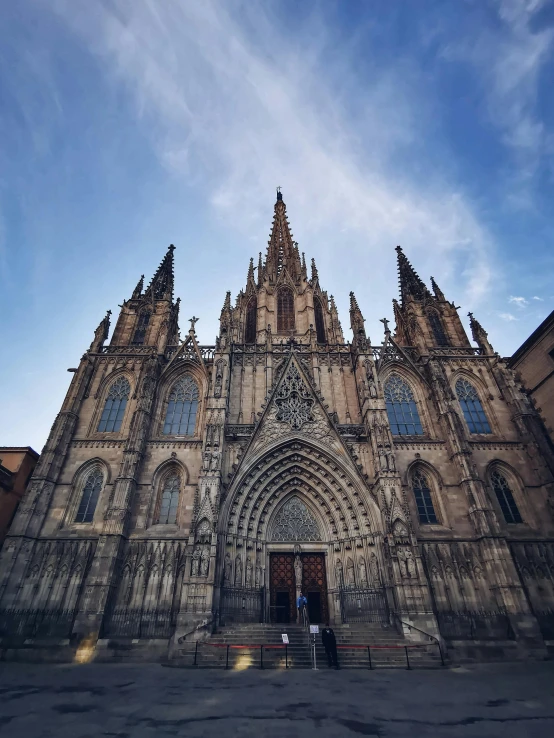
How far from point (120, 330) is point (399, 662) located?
24384mm

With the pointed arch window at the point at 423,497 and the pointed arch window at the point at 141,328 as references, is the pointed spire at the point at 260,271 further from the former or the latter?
the pointed arch window at the point at 423,497

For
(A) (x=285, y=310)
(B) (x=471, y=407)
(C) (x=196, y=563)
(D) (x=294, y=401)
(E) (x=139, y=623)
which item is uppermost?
(A) (x=285, y=310)

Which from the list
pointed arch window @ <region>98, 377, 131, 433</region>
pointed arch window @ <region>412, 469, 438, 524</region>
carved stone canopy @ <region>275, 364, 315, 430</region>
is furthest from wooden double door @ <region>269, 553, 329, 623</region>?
pointed arch window @ <region>98, 377, 131, 433</region>

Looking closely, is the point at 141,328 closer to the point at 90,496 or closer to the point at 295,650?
the point at 90,496

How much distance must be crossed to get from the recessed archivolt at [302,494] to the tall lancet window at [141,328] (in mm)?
13387

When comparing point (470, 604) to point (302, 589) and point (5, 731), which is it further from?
point (5, 731)

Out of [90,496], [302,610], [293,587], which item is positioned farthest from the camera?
[90,496]

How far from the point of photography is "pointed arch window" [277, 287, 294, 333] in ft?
96.3

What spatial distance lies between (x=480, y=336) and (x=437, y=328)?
299 cm

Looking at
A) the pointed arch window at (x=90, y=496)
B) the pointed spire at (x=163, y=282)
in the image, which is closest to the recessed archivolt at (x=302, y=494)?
the pointed arch window at (x=90, y=496)

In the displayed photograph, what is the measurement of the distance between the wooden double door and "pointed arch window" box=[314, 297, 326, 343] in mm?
15709

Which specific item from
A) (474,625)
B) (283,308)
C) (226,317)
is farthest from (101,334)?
(474,625)

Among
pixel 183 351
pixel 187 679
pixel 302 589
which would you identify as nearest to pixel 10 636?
pixel 187 679

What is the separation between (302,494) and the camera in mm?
19656
